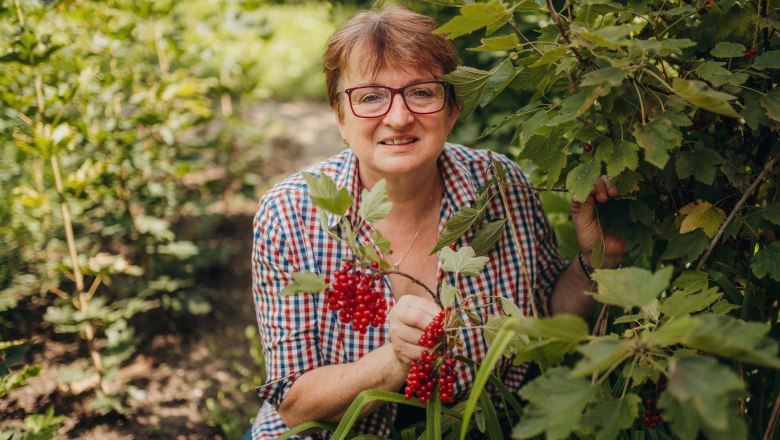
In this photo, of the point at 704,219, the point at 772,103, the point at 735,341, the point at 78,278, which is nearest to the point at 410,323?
the point at 735,341

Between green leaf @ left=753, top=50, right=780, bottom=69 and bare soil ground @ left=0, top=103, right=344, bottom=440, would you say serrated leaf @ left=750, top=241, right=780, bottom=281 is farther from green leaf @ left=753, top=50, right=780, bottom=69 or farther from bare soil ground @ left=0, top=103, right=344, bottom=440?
bare soil ground @ left=0, top=103, right=344, bottom=440

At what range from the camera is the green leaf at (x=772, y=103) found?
1111mm

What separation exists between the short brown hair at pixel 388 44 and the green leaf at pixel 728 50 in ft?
2.42

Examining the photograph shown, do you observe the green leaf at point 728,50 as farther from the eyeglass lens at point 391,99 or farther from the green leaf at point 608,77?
the eyeglass lens at point 391,99

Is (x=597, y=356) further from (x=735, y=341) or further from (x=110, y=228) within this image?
(x=110, y=228)

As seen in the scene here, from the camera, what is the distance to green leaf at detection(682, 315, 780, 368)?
0.75 m

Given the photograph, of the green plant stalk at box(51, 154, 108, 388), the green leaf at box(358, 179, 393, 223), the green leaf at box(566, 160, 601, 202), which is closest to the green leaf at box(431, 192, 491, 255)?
the green leaf at box(566, 160, 601, 202)

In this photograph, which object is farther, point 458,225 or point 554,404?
point 458,225

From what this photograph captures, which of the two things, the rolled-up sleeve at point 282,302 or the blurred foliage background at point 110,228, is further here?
the blurred foliage background at point 110,228

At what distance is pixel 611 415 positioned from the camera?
36.9 inches

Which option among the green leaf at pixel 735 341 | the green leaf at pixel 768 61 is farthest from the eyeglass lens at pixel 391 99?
the green leaf at pixel 735 341

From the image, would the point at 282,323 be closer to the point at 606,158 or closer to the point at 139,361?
the point at 606,158

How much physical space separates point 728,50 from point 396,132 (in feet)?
2.67

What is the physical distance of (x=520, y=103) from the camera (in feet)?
9.69
